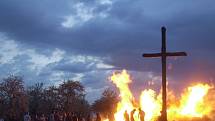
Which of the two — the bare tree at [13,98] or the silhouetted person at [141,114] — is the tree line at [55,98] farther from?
the silhouetted person at [141,114]

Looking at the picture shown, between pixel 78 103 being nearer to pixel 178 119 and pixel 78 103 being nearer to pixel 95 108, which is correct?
pixel 95 108

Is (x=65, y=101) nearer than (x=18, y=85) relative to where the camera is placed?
No

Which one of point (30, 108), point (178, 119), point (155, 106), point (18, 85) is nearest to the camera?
point (178, 119)

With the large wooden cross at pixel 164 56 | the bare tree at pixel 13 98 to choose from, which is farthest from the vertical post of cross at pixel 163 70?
the bare tree at pixel 13 98

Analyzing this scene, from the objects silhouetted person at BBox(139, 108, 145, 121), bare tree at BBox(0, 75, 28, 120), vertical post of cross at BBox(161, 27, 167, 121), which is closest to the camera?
vertical post of cross at BBox(161, 27, 167, 121)

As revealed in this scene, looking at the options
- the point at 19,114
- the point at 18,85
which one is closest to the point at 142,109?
the point at 19,114

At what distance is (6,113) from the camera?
76375 mm

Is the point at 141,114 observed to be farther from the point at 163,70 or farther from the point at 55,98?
the point at 55,98

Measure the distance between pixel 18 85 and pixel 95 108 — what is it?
1831cm

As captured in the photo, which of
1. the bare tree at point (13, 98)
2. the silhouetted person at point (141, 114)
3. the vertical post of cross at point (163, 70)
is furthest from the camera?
the bare tree at point (13, 98)

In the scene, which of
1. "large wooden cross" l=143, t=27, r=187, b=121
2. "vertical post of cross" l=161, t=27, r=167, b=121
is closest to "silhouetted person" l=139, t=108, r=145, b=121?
"large wooden cross" l=143, t=27, r=187, b=121

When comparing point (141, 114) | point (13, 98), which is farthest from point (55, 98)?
point (141, 114)

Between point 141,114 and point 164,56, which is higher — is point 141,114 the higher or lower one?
the lower one

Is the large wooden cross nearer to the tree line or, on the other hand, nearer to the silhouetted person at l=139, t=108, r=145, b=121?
the silhouetted person at l=139, t=108, r=145, b=121
